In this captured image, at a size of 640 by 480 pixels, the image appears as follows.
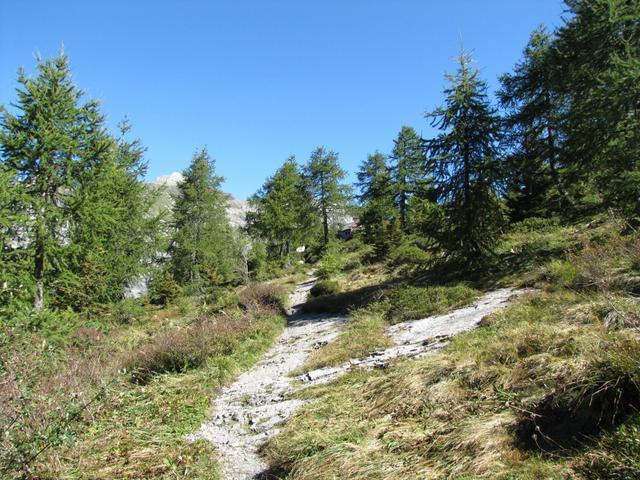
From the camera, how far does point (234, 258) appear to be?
3378 cm

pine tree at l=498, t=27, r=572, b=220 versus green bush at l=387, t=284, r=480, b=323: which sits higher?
pine tree at l=498, t=27, r=572, b=220

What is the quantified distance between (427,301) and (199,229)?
2298 cm

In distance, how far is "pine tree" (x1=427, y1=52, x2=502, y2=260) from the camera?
47.4 feet

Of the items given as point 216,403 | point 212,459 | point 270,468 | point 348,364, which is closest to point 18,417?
point 212,459

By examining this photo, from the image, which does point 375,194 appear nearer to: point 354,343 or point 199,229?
point 199,229

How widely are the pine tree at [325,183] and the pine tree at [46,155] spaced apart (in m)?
28.8

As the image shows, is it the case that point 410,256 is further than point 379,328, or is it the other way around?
point 410,256

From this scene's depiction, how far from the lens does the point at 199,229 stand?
31094mm

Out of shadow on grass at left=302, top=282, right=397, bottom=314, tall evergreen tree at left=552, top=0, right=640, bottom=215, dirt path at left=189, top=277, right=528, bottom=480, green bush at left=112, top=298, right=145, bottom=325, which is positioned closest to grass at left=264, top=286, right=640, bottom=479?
dirt path at left=189, top=277, right=528, bottom=480

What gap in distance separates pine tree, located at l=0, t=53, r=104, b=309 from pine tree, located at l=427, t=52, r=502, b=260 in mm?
12580

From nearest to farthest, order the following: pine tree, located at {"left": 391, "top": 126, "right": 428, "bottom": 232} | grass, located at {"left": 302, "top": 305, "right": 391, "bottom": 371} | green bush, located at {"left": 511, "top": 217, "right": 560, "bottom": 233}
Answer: grass, located at {"left": 302, "top": 305, "right": 391, "bottom": 371}, green bush, located at {"left": 511, "top": 217, "right": 560, "bottom": 233}, pine tree, located at {"left": 391, "top": 126, "right": 428, "bottom": 232}

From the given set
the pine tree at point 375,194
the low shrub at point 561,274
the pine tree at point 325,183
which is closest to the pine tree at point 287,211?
the pine tree at point 325,183

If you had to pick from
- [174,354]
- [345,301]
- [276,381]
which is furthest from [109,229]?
[345,301]

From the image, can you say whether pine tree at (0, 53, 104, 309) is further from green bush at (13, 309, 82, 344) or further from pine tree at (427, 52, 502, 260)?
pine tree at (427, 52, 502, 260)
